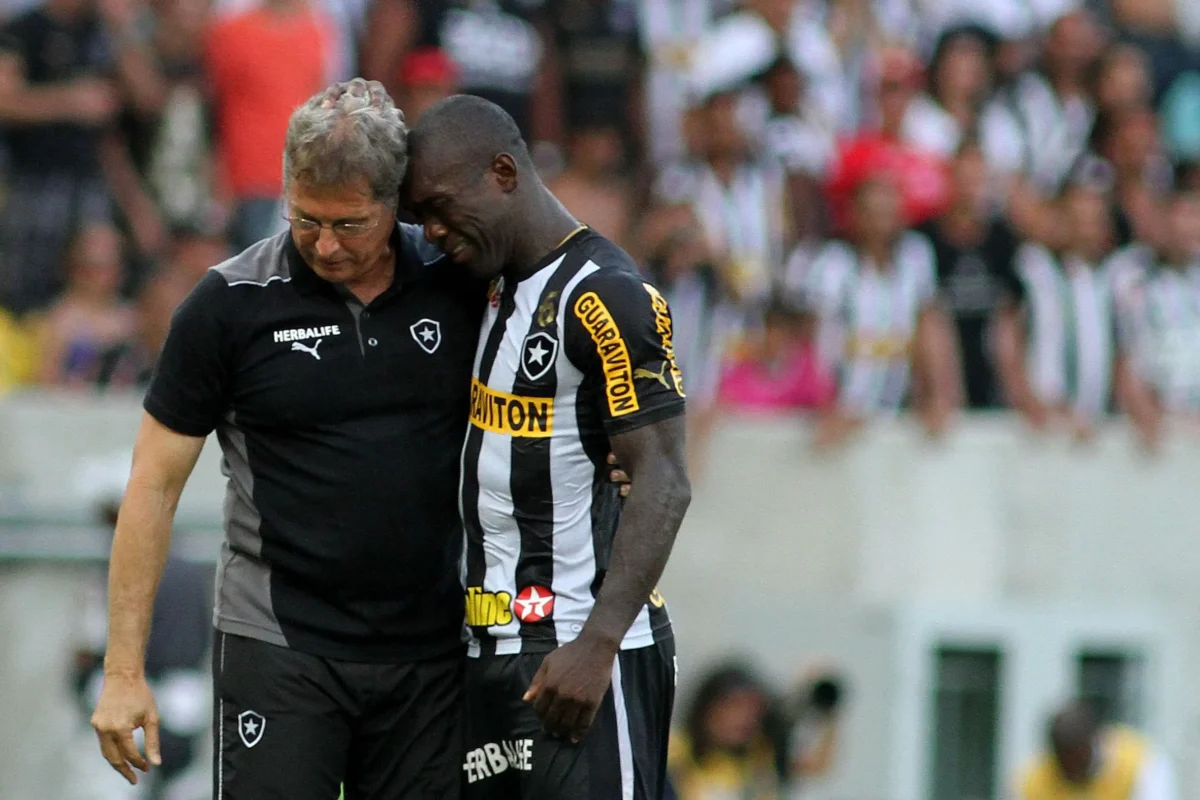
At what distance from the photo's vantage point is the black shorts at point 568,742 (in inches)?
172

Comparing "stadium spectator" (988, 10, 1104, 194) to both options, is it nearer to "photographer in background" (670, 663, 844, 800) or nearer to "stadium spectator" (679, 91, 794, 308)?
"stadium spectator" (679, 91, 794, 308)

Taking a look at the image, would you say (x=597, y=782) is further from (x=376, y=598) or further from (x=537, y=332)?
(x=537, y=332)

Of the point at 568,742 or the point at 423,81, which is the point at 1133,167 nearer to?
the point at 423,81

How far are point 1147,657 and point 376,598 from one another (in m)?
6.19

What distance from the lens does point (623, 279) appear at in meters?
4.34

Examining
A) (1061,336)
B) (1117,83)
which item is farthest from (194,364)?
(1117,83)

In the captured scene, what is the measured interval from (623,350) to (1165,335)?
676 centimetres

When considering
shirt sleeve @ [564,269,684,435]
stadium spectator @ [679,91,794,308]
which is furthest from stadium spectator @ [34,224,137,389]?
shirt sleeve @ [564,269,684,435]

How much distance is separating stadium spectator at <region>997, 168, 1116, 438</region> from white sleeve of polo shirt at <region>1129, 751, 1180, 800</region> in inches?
65.0

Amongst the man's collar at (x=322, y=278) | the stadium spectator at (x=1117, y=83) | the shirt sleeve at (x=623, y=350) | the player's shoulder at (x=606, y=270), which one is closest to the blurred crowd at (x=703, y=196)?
the stadium spectator at (x=1117, y=83)

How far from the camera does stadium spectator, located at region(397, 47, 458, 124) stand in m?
9.33

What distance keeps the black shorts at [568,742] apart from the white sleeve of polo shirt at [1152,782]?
17.0 ft

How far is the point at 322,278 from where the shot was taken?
4504mm

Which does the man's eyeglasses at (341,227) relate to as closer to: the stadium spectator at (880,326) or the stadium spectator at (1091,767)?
the stadium spectator at (880,326)
